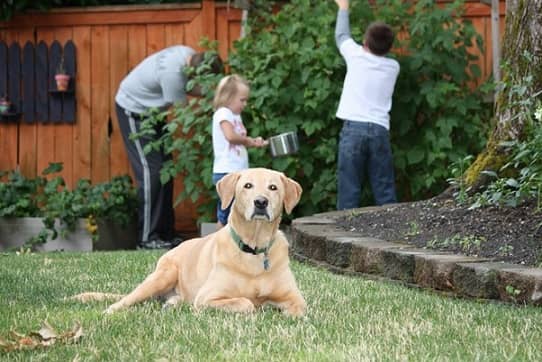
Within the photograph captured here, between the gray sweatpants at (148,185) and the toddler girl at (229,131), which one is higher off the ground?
the toddler girl at (229,131)

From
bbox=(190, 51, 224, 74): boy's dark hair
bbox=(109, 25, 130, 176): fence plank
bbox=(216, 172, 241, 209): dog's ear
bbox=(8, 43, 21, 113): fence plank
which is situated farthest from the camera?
bbox=(8, 43, 21, 113): fence plank

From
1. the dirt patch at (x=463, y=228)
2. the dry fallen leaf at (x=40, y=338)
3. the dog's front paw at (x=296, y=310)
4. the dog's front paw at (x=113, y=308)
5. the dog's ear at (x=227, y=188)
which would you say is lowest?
the dog's front paw at (x=113, y=308)

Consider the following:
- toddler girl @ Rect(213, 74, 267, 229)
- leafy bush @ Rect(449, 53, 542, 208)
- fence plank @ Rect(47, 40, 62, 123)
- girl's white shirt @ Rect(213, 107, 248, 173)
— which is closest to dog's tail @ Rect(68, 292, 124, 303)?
leafy bush @ Rect(449, 53, 542, 208)

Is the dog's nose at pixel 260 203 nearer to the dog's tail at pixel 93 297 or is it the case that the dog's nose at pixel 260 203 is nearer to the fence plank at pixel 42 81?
the dog's tail at pixel 93 297

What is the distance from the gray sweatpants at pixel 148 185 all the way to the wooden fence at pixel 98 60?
532 mm

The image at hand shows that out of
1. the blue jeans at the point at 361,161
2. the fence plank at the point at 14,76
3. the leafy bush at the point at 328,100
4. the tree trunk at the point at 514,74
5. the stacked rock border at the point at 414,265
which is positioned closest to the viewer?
the stacked rock border at the point at 414,265

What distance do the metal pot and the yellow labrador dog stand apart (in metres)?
3.73

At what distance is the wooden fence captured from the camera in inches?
417

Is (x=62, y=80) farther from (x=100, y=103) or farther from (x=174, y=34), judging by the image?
(x=174, y=34)

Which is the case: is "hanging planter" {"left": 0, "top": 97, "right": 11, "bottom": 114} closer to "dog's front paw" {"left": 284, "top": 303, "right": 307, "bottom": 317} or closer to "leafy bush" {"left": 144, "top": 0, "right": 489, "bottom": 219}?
"leafy bush" {"left": 144, "top": 0, "right": 489, "bottom": 219}

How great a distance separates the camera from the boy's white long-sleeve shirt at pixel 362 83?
8898 millimetres

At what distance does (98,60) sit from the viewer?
10797mm

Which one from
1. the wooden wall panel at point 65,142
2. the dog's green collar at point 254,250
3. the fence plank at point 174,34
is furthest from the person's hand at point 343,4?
the dog's green collar at point 254,250

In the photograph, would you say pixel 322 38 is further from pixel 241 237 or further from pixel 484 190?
pixel 241 237
